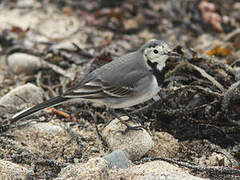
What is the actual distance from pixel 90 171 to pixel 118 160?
17.4 inches

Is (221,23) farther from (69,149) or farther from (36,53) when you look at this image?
(69,149)

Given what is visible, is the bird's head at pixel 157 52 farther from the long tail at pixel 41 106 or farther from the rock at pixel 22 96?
the rock at pixel 22 96

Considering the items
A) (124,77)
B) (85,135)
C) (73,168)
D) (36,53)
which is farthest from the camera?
(36,53)

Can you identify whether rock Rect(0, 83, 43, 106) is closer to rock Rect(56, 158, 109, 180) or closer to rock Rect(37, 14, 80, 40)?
rock Rect(56, 158, 109, 180)

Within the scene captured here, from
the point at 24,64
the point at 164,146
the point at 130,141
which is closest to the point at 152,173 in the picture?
the point at 130,141

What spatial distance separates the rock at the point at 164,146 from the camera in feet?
14.3

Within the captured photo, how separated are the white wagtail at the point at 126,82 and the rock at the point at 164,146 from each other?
1.76ft

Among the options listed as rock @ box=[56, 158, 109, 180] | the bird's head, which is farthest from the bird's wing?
rock @ box=[56, 158, 109, 180]

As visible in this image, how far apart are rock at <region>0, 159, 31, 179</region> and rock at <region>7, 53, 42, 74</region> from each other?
2.68 meters

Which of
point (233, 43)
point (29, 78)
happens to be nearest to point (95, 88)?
point (29, 78)

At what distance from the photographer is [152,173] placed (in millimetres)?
3342

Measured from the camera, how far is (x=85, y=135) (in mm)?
4621

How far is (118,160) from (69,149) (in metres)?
0.88

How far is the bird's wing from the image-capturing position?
4312 millimetres
